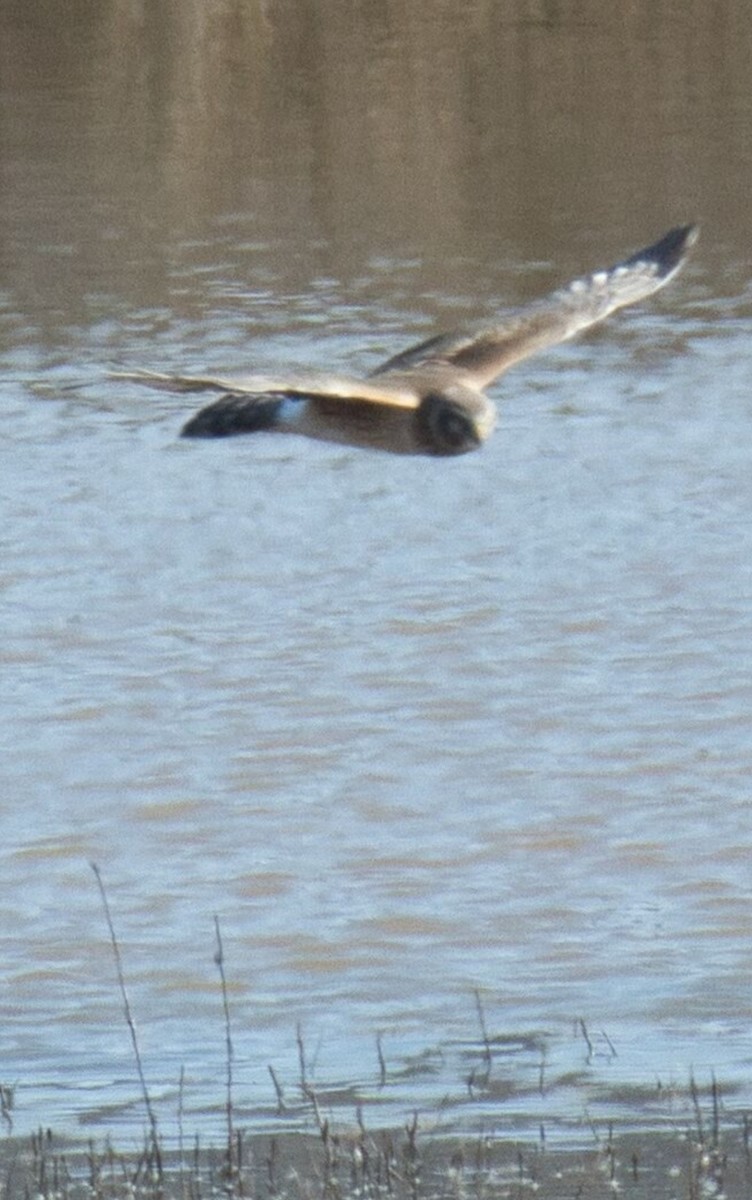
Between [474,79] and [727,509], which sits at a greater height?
[474,79]

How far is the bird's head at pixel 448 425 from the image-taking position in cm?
603

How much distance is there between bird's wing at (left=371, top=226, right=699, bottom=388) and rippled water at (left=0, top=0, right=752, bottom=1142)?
1.53 meters

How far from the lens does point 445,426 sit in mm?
6031

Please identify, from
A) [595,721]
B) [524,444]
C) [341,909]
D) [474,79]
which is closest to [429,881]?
[341,909]

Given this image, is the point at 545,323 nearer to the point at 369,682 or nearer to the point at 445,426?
the point at 445,426

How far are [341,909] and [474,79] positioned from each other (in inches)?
584

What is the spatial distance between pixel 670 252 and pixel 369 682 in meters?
3.27

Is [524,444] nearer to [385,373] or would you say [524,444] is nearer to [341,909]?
[341,909]

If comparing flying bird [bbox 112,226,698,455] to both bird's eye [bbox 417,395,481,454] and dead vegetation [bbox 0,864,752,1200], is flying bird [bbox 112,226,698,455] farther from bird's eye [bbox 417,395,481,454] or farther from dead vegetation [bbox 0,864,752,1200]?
dead vegetation [bbox 0,864,752,1200]

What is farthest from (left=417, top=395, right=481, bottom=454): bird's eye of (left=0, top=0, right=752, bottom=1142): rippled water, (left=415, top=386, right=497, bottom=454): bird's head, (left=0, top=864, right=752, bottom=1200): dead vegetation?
(left=0, top=0, right=752, bottom=1142): rippled water

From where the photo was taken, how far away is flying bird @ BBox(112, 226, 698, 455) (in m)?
5.51

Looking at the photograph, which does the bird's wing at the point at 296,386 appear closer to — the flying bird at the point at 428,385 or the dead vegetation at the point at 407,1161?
the flying bird at the point at 428,385

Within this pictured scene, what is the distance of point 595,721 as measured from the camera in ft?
31.4

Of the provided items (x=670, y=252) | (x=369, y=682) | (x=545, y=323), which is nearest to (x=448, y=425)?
(x=545, y=323)
